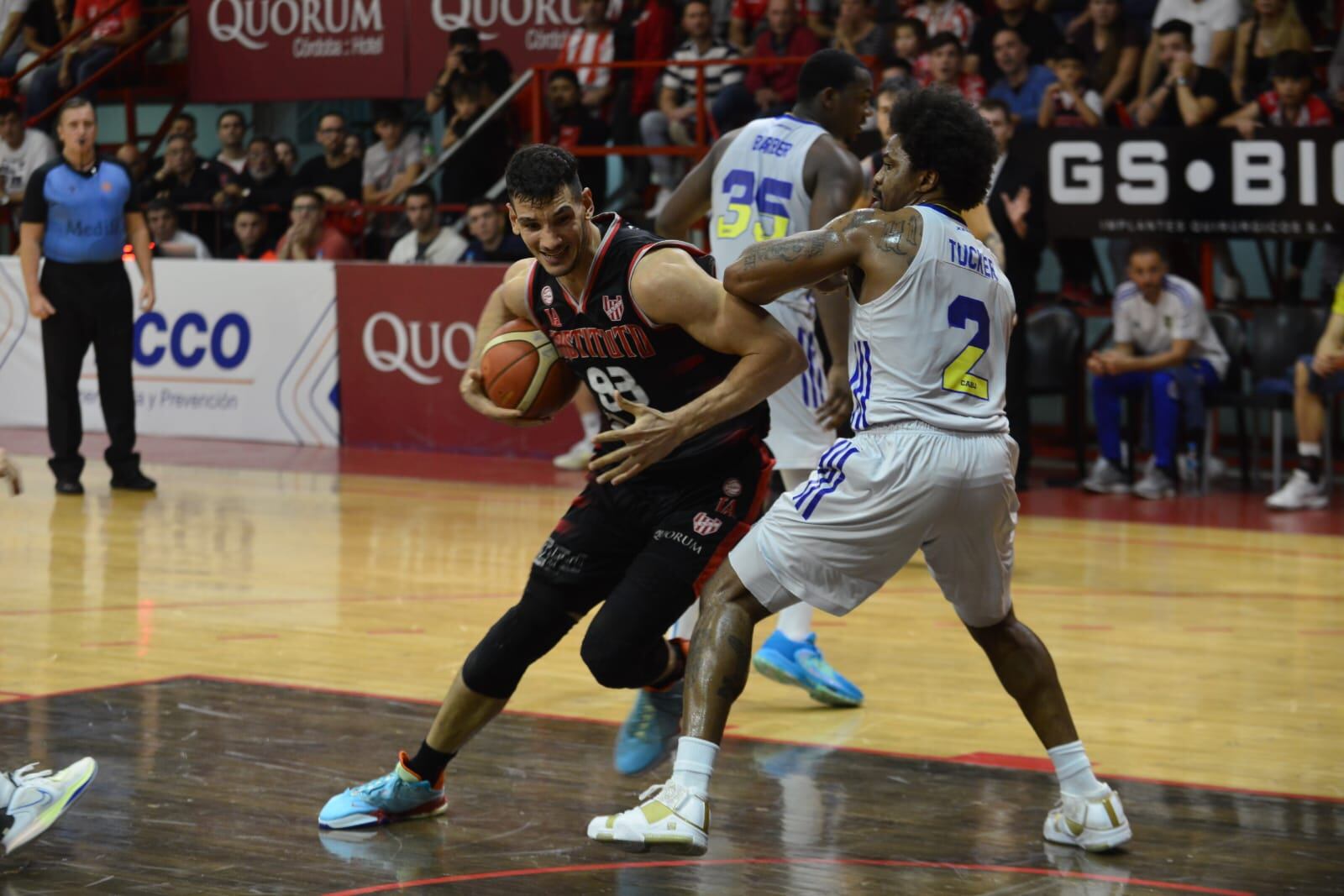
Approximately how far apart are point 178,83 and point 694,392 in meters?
15.2

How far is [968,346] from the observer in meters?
4.47

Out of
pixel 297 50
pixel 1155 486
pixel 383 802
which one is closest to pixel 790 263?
pixel 383 802

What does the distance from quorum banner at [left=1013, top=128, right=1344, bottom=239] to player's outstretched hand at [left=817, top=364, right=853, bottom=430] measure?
5.53m

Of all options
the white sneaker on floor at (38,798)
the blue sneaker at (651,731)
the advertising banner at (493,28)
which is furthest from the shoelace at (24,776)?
the advertising banner at (493,28)

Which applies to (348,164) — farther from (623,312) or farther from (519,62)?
(623,312)

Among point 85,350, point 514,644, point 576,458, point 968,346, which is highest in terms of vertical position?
point 968,346

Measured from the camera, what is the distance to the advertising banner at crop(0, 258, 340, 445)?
45.4ft

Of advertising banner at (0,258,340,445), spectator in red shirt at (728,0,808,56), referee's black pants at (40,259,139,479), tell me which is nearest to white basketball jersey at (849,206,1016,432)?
referee's black pants at (40,259,139,479)

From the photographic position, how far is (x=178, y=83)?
61.7 feet

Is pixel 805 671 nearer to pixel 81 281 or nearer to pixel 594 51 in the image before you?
pixel 81 281

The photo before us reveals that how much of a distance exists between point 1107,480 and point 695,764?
7.91 meters

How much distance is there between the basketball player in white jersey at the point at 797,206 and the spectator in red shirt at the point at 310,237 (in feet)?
25.8

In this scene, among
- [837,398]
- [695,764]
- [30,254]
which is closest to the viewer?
[695,764]

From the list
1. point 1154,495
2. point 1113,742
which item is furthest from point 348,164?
point 1113,742
